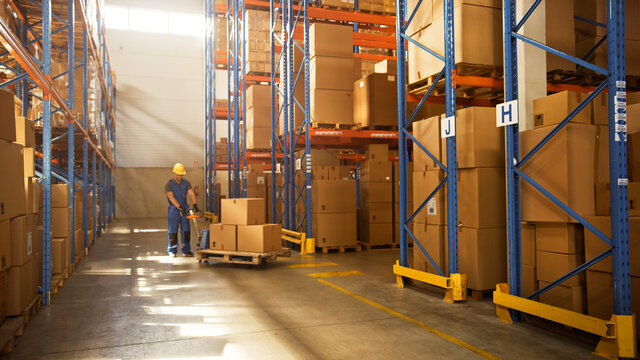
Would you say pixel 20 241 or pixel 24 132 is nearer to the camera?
pixel 20 241

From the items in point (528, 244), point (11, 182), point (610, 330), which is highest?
point (11, 182)

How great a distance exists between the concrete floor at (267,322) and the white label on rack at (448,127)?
1947 mm

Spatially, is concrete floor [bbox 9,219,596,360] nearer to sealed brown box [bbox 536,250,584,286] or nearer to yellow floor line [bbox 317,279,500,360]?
yellow floor line [bbox 317,279,500,360]

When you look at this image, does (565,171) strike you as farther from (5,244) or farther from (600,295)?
(5,244)

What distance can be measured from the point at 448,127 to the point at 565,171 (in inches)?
60.3

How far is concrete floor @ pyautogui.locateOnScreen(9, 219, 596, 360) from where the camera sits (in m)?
3.92

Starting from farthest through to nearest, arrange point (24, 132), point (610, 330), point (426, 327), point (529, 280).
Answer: point (24, 132) < point (529, 280) < point (426, 327) < point (610, 330)

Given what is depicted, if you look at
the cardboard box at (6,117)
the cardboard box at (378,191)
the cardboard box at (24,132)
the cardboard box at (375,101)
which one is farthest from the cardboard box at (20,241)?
the cardboard box at (378,191)

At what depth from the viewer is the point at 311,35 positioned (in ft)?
32.3

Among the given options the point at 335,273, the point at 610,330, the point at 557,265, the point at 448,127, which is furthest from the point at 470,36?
the point at 335,273

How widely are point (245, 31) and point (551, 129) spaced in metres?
10.7

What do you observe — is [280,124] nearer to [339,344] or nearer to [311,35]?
[311,35]

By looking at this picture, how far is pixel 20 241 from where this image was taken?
4523 millimetres

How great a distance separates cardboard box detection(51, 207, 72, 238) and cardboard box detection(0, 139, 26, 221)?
8.15 feet
